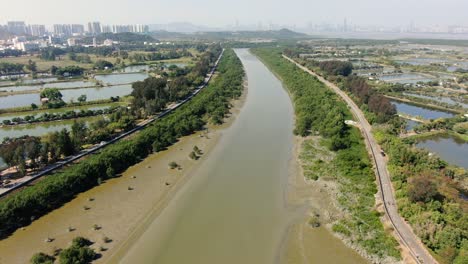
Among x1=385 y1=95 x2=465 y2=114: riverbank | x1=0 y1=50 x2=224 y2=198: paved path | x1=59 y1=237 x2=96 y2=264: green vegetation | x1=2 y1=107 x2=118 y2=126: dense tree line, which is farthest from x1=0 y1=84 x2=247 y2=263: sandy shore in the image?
x1=385 y1=95 x2=465 y2=114: riverbank

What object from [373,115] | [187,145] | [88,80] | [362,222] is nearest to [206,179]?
[187,145]

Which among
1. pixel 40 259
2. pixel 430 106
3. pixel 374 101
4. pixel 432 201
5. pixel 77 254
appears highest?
pixel 374 101

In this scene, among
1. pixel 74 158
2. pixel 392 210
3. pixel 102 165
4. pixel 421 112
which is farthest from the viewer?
pixel 421 112

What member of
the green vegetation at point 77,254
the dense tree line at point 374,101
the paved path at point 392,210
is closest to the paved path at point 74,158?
the green vegetation at point 77,254

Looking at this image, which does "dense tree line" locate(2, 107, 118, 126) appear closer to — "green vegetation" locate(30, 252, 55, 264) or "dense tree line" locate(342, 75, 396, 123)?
"green vegetation" locate(30, 252, 55, 264)

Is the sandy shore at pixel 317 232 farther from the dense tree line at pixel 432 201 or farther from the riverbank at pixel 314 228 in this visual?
the dense tree line at pixel 432 201

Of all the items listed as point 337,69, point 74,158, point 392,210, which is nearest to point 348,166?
point 392,210

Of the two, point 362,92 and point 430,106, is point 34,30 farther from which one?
point 430,106
